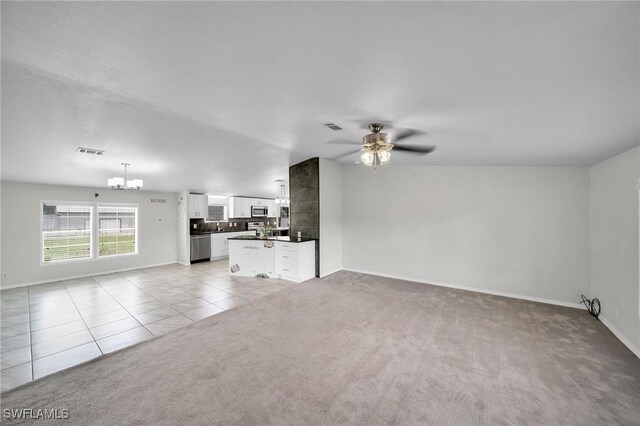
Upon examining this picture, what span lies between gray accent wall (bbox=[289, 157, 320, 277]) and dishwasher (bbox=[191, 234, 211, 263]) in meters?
3.58

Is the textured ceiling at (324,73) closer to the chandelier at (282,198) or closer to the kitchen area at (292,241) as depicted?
the kitchen area at (292,241)

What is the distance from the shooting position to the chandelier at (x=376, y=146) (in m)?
2.75

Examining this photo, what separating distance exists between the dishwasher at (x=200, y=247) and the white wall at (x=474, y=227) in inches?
183

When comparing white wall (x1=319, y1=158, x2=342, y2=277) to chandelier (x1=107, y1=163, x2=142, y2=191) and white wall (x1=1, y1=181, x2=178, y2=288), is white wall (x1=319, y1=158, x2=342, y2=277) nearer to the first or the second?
chandelier (x1=107, y1=163, x2=142, y2=191)

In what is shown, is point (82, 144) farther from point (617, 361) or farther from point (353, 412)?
point (617, 361)

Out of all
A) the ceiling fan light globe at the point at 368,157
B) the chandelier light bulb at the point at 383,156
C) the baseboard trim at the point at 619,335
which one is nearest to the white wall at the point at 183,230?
the ceiling fan light globe at the point at 368,157

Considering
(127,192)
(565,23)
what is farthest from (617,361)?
(127,192)

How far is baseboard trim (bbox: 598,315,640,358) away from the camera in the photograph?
265 centimetres

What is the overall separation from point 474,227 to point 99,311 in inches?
266

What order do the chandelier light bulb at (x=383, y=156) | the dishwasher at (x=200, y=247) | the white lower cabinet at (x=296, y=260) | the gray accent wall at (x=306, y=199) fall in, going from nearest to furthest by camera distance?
the chandelier light bulb at (x=383, y=156)
the white lower cabinet at (x=296, y=260)
the gray accent wall at (x=306, y=199)
the dishwasher at (x=200, y=247)

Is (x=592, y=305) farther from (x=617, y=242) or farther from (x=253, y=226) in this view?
(x=253, y=226)

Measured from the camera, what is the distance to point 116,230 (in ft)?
22.2

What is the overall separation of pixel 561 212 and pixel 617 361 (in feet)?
7.85

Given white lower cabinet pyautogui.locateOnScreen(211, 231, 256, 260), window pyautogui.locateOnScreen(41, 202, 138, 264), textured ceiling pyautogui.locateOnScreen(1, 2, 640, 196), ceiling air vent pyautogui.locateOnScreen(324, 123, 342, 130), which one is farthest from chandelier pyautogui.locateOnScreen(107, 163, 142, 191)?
ceiling air vent pyautogui.locateOnScreen(324, 123, 342, 130)
